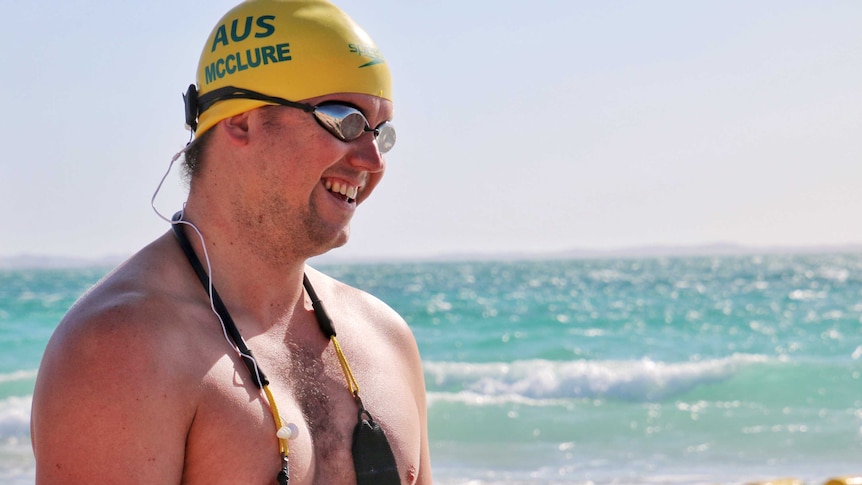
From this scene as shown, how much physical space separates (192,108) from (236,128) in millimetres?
157

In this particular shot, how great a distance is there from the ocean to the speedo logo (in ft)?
19.6

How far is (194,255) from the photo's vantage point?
1.93 m

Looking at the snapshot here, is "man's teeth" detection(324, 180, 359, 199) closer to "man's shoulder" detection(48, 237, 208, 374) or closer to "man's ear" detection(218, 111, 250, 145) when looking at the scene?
"man's ear" detection(218, 111, 250, 145)

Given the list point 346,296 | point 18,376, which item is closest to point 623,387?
point 18,376

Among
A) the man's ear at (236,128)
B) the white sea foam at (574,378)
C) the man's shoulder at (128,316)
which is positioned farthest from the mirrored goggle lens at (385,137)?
the white sea foam at (574,378)

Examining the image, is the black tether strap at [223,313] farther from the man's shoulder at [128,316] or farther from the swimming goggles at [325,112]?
the swimming goggles at [325,112]

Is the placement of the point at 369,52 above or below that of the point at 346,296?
above

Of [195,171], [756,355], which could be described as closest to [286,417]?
[195,171]

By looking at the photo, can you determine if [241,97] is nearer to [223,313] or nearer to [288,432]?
[223,313]

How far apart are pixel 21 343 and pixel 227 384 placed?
1773 cm

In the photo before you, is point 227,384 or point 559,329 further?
point 559,329

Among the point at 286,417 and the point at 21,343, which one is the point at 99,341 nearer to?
the point at 286,417

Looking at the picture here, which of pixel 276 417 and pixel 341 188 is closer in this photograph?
pixel 276 417

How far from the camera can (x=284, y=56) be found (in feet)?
6.58
